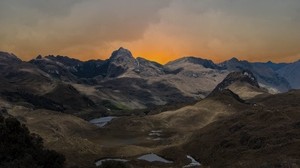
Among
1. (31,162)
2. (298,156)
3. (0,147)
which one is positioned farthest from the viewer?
(298,156)

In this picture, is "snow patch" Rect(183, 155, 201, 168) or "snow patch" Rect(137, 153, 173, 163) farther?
"snow patch" Rect(137, 153, 173, 163)

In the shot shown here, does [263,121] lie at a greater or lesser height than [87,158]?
greater

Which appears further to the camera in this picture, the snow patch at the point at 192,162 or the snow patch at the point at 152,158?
the snow patch at the point at 152,158

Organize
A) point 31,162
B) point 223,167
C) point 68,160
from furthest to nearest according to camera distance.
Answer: point 68,160, point 223,167, point 31,162

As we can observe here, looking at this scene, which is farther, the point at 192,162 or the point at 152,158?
the point at 152,158

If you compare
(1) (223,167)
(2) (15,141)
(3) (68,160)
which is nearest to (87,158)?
(3) (68,160)

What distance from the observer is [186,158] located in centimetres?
15675

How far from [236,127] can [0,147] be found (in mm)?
119132

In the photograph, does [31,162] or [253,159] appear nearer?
[31,162]

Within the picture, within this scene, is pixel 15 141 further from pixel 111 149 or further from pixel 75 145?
pixel 111 149

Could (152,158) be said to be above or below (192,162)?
above

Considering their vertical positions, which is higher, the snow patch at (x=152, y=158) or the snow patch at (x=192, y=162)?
the snow patch at (x=152, y=158)

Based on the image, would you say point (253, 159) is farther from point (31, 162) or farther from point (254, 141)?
point (31, 162)

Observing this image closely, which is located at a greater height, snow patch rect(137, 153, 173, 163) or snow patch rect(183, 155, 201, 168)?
snow patch rect(137, 153, 173, 163)
